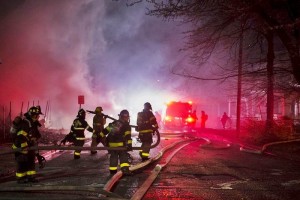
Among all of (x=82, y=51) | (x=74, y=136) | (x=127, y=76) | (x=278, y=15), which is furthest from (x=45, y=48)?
(x=127, y=76)

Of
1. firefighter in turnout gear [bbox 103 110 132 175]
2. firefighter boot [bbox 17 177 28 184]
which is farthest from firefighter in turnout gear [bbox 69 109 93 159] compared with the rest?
firefighter boot [bbox 17 177 28 184]

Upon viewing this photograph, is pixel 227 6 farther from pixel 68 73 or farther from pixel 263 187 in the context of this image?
pixel 68 73

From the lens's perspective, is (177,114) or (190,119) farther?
(177,114)

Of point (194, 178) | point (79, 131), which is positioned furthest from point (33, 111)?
point (194, 178)

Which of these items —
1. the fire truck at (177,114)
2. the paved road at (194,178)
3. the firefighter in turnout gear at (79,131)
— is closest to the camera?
the paved road at (194,178)

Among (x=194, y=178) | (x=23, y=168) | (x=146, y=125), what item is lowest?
(x=194, y=178)

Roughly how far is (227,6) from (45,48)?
23330 mm

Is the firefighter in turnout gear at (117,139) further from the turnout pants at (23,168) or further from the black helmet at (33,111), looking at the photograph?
the turnout pants at (23,168)

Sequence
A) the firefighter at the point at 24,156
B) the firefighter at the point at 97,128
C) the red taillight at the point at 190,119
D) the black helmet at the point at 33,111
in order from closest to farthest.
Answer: the firefighter at the point at 24,156 → the black helmet at the point at 33,111 → the firefighter at the point at 97,128 → the red taillight at the point at 190,119

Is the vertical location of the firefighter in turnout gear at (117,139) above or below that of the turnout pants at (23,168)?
above

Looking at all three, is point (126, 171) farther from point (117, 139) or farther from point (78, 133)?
point (78, 133)

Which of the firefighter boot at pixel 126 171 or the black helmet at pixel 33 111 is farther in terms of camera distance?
the firefighter boot at pixel 126 171

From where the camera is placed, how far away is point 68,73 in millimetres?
33750

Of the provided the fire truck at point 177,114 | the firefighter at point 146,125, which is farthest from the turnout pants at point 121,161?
the fire truck at point 177,114
